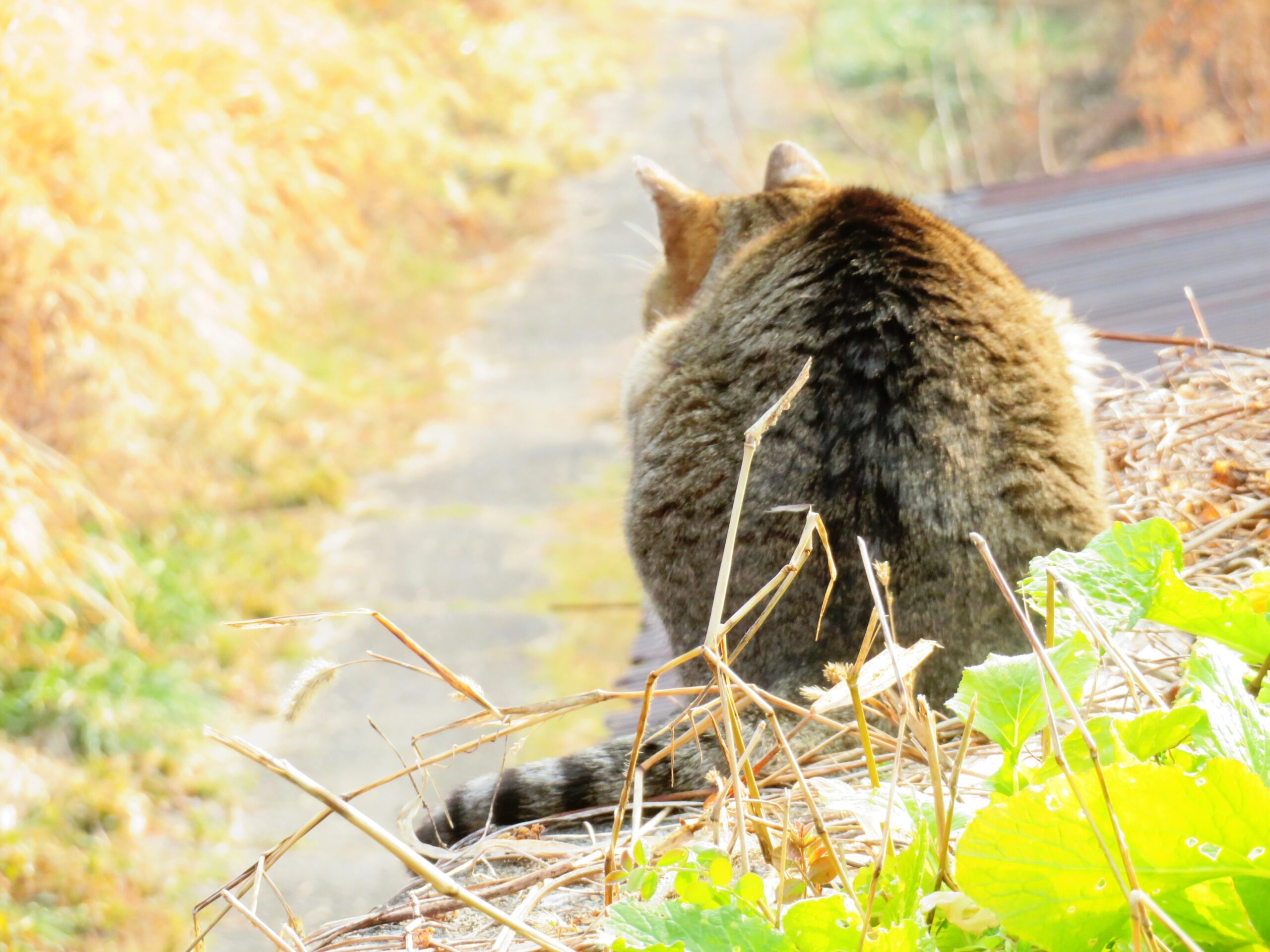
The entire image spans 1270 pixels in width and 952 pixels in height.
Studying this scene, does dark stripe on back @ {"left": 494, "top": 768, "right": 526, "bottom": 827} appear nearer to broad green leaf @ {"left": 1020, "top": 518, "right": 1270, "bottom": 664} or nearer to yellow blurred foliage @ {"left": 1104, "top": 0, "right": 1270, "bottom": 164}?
broad green leaf @ {"left": 1020, "top": 518, "right": 1270, "bottom": 664}

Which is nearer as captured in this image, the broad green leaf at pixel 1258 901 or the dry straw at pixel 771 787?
the broad green leaf at pixel 1258 901

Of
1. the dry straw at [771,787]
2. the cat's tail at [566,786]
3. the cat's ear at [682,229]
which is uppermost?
the cat's ear at [682,229]

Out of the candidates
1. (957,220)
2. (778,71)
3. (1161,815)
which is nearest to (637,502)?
(1161,815)

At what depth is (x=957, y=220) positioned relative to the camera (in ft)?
8.96

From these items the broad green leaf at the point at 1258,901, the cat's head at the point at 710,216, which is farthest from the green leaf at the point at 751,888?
the cat's head at the point at 710,216

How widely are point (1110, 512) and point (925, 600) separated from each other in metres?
0.34

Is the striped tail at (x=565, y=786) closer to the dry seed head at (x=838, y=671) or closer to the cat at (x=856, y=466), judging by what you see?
the cat at (x=856, y=466)

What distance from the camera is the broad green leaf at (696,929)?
59 centimetres

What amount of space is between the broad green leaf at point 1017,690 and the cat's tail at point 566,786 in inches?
20.0

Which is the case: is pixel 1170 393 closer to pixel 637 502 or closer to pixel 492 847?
pixel 637 502

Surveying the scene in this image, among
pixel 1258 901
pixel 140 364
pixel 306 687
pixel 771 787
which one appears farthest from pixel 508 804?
pixel 140 364

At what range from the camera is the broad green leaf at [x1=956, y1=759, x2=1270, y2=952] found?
533 mm

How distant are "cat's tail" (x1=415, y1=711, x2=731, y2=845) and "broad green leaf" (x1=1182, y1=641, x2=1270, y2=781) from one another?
0.61 m

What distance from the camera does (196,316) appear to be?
390 cm
